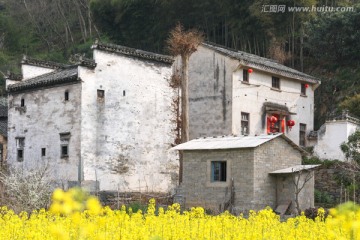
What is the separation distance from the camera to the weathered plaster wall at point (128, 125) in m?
25.1

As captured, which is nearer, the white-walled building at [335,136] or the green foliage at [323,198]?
the green foliage at [323,198]

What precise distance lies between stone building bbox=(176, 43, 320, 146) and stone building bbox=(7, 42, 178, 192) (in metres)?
2.13

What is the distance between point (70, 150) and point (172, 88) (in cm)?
554

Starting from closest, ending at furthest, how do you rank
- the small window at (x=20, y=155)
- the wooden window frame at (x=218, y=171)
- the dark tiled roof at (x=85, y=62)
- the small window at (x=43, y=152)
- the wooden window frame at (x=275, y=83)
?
1. the wooden window frame at (x=218, y=171)
2. the dark tiled roof at (x=85, y=62)
3. the small window at (x=43, y=152)
4. the small window at (x=20, y=155)
5. the wooden window frame at (x=275, y=83)

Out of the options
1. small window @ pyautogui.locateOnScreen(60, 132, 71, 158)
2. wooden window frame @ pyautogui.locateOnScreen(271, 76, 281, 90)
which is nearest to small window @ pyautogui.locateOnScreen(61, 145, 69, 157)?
small window @ pyautogui.locateOnScreen(60, 132, 71, 158)

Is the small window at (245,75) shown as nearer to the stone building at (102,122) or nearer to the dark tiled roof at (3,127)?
→ the stone building at (102,122)

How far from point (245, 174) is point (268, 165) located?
925mm

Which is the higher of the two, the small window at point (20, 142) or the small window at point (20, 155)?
the small window at point (20, 142)

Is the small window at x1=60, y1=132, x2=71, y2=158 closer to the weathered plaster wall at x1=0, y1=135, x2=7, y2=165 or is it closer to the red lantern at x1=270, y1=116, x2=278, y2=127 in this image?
the weathered plaster wall at x1=0, y1=135, x2=7, y2=165

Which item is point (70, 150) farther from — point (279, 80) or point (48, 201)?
point (279, 80)

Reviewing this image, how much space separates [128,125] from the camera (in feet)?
85.6

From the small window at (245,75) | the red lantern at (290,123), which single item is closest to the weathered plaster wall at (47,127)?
the small window at (245,75)

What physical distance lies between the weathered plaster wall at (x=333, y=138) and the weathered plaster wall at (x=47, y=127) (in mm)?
10689

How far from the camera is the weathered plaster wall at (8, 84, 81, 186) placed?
25.1m
